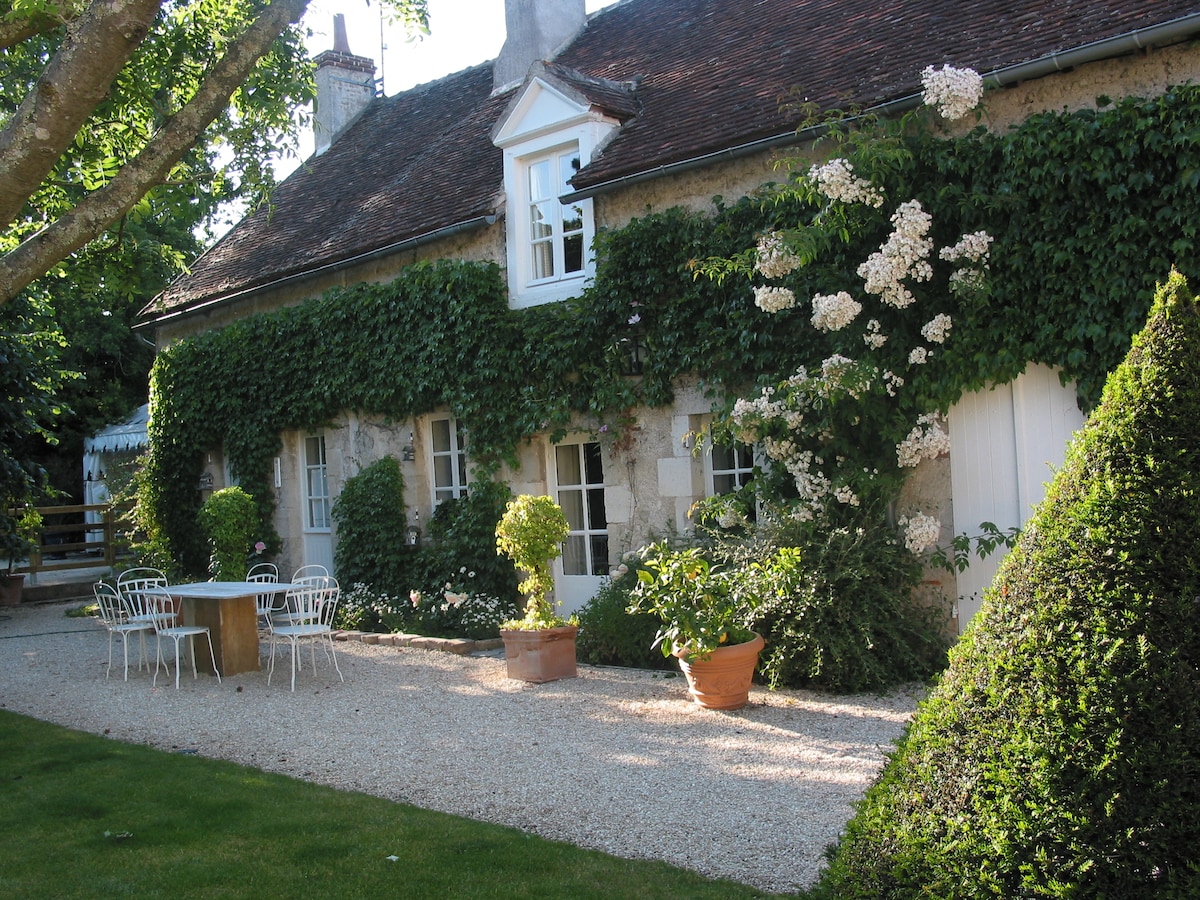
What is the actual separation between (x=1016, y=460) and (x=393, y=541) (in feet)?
23.2

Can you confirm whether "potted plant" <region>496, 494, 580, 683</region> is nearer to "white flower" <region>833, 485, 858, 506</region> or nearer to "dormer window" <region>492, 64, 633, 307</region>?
"white flower" <region>833, 485, 858, 506</region>

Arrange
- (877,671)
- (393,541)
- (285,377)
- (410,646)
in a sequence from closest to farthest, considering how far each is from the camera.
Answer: (877,671) → (410,646) → (393,541) → (285,377)

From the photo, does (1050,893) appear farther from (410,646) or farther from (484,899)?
(410,646)

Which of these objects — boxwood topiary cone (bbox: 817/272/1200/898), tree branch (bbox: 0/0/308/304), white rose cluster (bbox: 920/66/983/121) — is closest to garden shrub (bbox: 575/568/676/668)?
white rose cluster (bbox: 920/66/983/121)

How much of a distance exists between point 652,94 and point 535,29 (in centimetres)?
296

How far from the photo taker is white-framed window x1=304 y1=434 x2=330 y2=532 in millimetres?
14062

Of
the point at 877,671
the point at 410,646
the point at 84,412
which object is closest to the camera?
the point at 877,671

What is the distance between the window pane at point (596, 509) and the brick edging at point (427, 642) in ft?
4.94

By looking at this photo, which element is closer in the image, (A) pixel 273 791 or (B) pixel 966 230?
(A) pixel 273 791

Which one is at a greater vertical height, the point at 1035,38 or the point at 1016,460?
the point at 1035,38

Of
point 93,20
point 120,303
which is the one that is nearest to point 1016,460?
point 93,20

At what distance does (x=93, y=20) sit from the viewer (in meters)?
4.64

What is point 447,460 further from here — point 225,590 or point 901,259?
point 901,259

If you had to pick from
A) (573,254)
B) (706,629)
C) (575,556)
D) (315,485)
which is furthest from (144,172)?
(315,485)
